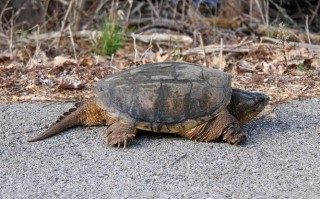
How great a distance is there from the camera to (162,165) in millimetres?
4121

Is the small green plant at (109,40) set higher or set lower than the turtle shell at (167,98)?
lower

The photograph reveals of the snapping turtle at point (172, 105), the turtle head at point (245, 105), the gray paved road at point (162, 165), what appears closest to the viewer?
the gray paved road at point (162, 165)

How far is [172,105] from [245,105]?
0.52m

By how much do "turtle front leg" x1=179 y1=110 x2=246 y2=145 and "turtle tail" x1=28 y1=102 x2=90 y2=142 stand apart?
71cm

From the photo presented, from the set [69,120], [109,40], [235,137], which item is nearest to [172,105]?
[235,137]

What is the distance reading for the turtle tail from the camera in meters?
4.68

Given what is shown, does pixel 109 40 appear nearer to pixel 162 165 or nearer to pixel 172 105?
pixel 172 105

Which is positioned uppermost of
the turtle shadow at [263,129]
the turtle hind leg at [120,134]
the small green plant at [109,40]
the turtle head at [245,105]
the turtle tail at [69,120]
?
the turtle head at [245,105]

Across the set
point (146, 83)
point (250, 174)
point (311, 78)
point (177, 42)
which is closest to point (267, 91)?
point (311, 78)

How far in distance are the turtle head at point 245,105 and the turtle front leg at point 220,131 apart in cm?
14

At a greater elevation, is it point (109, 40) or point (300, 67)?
point (300, 67)

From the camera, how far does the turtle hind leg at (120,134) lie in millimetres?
4402

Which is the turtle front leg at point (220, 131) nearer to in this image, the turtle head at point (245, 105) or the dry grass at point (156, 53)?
the turtle head at point (245, 105)

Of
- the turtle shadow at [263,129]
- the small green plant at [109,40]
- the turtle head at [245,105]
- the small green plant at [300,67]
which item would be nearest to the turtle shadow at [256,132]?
the turtle shadow at [263,129]
